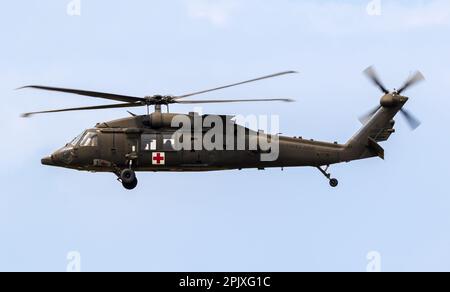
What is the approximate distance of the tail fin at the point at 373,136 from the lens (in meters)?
65.1

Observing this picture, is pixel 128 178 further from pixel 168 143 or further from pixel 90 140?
pixel 90 140

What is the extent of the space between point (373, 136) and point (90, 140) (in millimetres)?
14149

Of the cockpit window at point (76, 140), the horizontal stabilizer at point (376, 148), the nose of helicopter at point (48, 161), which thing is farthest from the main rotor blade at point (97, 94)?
the horizontal stabilizer at point (376, 148)

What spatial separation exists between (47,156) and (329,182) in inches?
551

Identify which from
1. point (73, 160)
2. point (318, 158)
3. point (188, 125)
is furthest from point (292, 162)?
point (73, 160)

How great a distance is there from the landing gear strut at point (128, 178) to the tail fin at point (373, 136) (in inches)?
412

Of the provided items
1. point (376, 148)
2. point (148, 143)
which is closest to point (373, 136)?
point (376, 148)

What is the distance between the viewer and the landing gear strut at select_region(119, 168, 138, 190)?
63219 mm

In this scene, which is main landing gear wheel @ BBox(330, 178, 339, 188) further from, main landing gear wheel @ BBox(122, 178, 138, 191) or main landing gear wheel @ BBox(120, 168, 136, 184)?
main landing gear wheel @ BBox(120, 168, 136, 184)

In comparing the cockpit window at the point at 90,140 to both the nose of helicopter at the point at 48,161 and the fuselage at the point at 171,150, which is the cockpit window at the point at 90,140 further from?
the nose of helicopter at the point at 48,161

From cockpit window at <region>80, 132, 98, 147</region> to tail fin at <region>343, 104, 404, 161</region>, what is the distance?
12.3 meters

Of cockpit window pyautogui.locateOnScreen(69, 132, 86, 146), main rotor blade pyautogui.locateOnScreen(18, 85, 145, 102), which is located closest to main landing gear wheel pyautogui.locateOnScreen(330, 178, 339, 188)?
main rotor blade pyautogui.locateOnScreen(18, 85, 145, 102)

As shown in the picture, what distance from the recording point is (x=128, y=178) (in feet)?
207
